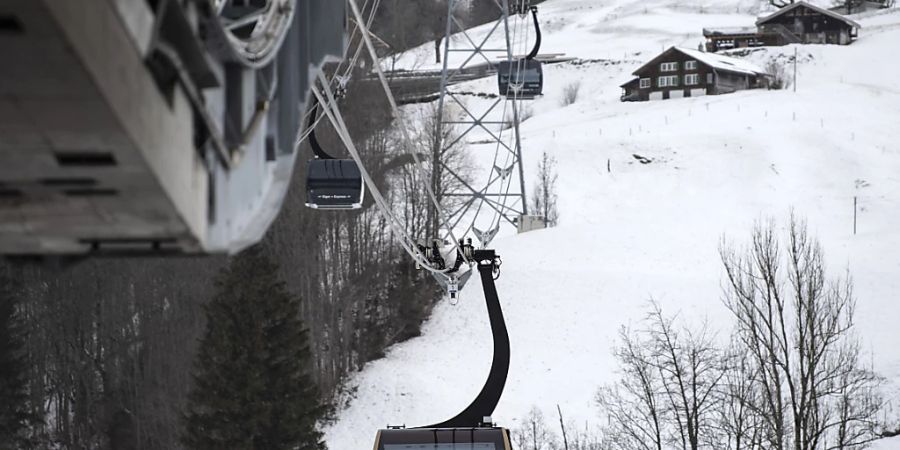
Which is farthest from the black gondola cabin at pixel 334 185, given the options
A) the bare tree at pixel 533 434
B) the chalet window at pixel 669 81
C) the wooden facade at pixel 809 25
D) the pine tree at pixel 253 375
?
the wooden facade at pixel 809 25

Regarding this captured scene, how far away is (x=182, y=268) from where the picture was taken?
4500 cm

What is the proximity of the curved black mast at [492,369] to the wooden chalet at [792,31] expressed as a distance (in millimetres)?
83215

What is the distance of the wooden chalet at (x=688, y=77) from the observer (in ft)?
294

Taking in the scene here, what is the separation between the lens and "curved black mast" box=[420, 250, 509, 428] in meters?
25.5

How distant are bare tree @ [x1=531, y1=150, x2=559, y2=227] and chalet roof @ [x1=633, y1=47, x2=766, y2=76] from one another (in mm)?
24246

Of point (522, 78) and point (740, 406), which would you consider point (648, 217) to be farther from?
point (740, 406)

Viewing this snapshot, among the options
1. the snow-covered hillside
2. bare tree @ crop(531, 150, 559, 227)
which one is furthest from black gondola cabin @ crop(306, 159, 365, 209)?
bare tree @ crop(531, 150, 559, 227)

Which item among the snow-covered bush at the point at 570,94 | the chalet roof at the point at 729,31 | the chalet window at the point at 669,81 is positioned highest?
the chalet roof at the point at 729,31

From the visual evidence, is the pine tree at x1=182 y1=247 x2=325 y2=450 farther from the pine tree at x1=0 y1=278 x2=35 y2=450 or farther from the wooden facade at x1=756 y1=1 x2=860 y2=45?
the wooden facade at x1=756 y1=1 x2=860 y2=45

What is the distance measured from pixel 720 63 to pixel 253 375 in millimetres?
63186

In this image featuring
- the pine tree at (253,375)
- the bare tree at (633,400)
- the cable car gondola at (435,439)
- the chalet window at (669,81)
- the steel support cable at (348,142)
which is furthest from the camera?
the chalet window at (669,81)

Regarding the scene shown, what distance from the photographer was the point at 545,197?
63188 millimetres

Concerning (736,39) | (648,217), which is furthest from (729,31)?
(648,217)

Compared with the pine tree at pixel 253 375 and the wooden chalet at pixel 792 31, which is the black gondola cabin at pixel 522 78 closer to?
the pine tree at pixel 253 375
